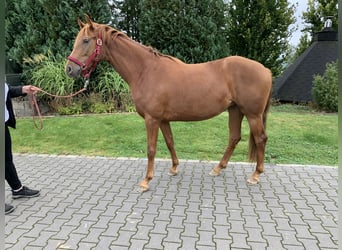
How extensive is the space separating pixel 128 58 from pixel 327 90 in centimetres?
616

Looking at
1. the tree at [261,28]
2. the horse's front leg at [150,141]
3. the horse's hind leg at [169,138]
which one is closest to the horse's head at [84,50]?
the horse's front leg at [150,141]

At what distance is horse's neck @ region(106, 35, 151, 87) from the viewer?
4004 millimetres

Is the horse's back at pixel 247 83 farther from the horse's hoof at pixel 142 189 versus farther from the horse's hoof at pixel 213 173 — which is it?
the horse's hoof at pixel 142 189

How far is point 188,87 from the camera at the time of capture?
402cm

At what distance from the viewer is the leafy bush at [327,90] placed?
26.9 feet

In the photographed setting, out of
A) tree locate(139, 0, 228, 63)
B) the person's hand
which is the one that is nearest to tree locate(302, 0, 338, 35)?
tree locate(139, 0, 228, 63)

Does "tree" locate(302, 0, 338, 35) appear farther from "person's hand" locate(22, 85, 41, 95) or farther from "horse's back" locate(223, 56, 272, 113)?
"person's hand" locate(22, 85, 41, 95)

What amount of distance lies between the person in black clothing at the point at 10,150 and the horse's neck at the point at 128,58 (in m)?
1.09

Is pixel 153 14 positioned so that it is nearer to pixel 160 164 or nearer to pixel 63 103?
pixel 63 103

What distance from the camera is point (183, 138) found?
6.48 metres

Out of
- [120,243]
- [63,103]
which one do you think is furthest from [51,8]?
[120,243]

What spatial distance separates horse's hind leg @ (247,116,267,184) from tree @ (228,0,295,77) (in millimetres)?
6227

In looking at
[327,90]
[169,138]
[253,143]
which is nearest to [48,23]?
[169,138]

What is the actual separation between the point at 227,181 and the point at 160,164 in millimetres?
1240
